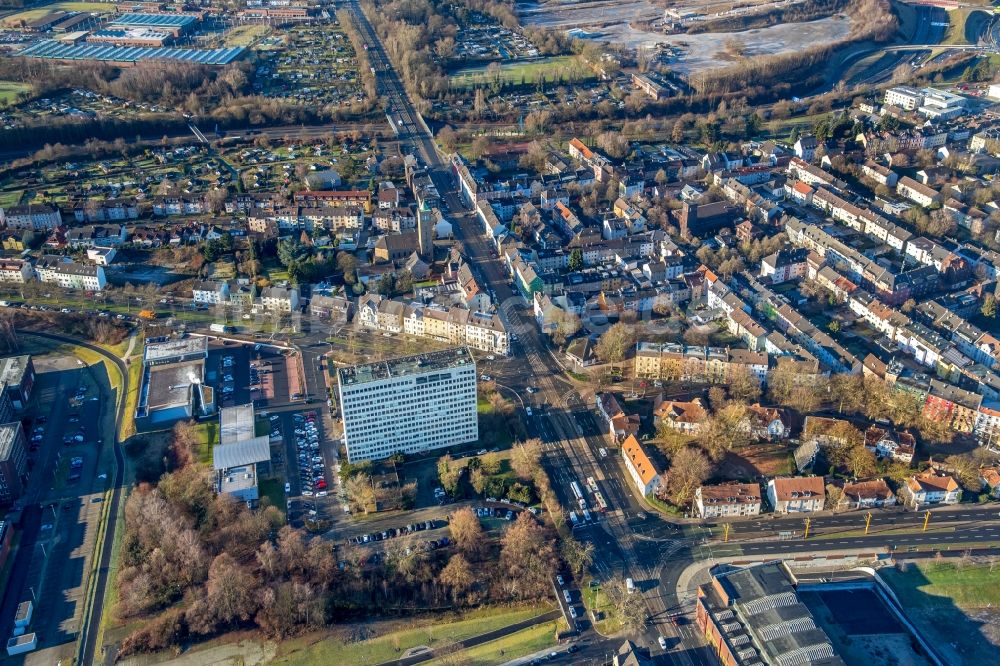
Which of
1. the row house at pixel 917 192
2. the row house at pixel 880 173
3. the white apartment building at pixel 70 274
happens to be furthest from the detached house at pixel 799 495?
the white apartment building at pixel 70 274

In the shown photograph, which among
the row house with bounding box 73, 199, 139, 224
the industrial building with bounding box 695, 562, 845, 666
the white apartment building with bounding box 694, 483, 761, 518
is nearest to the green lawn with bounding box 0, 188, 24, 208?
the row house with bounding box 73, 199, 139, 224

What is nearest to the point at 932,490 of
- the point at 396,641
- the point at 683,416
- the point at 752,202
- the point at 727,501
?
the point at 727,501

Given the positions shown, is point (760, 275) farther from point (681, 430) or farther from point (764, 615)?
point (764, 615)

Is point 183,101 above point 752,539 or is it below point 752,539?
above

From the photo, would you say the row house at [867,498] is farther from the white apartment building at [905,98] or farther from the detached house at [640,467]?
the white apartment building at [905,98]

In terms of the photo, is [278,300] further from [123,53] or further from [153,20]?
[153,20]

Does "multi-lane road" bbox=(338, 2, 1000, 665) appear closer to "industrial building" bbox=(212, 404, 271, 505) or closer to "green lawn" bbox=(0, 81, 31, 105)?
"industrial building" bbox=(212, 404, 271, 505)

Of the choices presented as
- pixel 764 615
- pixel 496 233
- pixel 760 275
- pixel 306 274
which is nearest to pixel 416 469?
pixel 764 615
